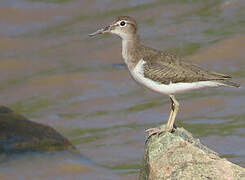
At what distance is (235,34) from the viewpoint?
17.1 m

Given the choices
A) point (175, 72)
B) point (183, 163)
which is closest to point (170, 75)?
point (175, 72)

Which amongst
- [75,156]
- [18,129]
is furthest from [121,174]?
[18,129]

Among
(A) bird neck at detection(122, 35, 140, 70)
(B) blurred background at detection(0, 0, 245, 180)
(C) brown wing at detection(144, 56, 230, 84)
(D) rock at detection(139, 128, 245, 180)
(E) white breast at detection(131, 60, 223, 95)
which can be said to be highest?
(A) bird neck at detection(122, 35, 140, 70)

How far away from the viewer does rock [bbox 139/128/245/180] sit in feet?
26.0

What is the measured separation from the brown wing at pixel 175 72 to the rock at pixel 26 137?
2993 millimetres

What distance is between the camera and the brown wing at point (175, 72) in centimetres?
974

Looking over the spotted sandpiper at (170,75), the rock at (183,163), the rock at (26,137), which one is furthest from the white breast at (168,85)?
the rock at (26,137)

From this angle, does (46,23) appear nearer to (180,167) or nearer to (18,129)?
(18,129)

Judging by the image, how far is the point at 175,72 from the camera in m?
9.84

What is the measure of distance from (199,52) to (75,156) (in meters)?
5.17

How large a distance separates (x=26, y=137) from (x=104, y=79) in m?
4.26

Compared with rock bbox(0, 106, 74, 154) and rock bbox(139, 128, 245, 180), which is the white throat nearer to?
rock bbox(139, 128, 245, 180)

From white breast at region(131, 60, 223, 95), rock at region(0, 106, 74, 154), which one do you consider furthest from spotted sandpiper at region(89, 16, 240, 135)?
rock at region(0, 106, 74, 154)

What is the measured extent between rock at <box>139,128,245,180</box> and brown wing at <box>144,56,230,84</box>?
129 cm
